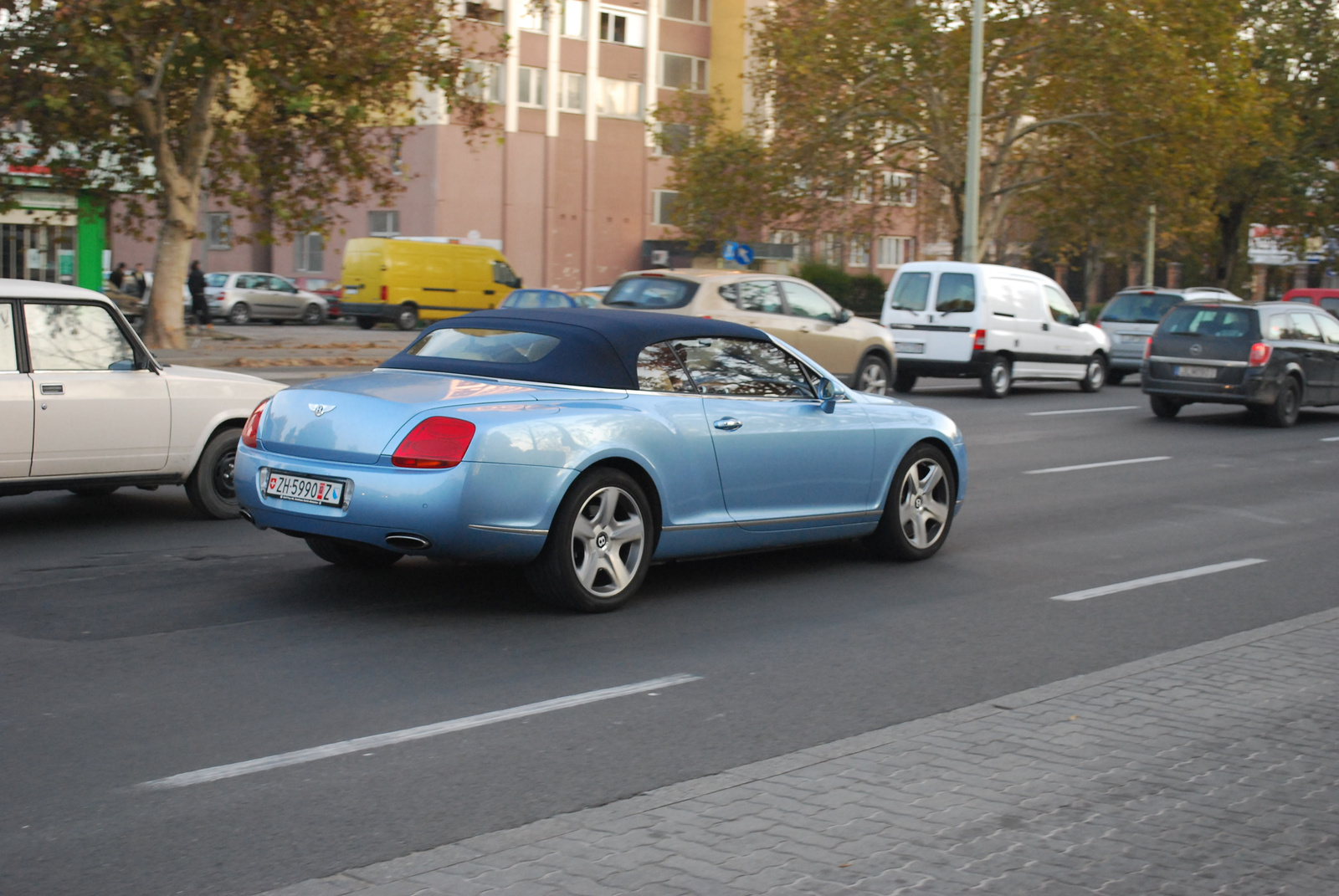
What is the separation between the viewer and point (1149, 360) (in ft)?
63.7

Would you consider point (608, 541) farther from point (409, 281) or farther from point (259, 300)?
point (259, 300)

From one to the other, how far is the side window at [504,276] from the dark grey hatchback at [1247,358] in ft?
98.1

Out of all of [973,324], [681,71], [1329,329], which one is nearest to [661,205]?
[681,71]

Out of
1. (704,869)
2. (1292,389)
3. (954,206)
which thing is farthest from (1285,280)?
(704,869)

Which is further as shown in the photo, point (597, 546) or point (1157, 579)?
point (1157, 579)

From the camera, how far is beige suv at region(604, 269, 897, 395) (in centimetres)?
1828

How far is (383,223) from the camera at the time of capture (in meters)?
58.2

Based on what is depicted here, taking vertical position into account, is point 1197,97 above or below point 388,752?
above

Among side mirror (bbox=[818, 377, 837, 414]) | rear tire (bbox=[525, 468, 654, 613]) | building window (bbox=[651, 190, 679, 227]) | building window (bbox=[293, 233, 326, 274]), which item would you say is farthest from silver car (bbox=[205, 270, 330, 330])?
rear tire (bbox=[525, 468, 654, 613])

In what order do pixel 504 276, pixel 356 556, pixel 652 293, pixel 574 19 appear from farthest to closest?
1. pixel 574 19
2. pixel 504 276
3. pixel 652 293
4. pixel 356 556

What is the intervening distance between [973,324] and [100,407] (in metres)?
15.6

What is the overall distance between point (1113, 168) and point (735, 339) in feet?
113

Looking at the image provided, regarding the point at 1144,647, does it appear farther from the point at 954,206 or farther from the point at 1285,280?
the point at 1285,280

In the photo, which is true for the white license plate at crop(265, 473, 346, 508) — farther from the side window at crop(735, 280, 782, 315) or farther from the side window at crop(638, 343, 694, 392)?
the side window at crop(735, 280, 782, 315)
